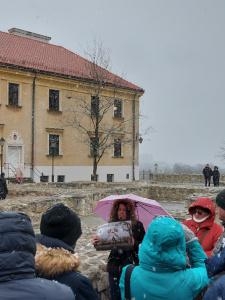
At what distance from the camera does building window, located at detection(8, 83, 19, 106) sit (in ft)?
102

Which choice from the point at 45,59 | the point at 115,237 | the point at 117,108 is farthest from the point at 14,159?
the point at 115,237

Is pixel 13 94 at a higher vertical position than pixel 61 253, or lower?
higher

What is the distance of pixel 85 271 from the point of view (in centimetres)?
552

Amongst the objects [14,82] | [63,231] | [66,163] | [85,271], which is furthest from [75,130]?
[63,231]

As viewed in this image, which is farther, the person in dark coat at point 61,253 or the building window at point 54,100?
the building window at point 54,100

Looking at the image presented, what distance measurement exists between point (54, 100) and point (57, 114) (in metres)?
1.00

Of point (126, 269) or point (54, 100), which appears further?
point (54, 100)

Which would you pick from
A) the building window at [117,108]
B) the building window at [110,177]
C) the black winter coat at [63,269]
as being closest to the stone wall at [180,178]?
the building window at [110,177]

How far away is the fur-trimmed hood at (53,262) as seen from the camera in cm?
291

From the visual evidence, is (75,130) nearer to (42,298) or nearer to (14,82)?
(14,82)

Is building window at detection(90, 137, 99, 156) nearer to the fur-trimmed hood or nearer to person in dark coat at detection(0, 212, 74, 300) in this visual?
the fur-trimmed hood

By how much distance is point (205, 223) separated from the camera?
4.76m

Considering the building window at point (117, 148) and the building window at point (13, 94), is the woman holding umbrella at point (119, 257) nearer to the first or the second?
the building window at point (13, 94)

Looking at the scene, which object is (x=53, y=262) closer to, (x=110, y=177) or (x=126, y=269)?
(x=126, y=269)
